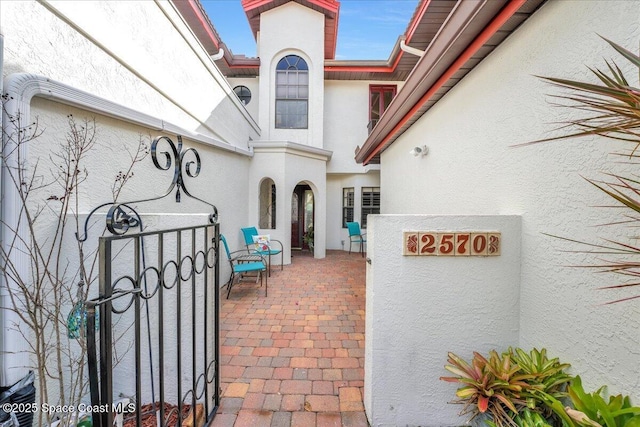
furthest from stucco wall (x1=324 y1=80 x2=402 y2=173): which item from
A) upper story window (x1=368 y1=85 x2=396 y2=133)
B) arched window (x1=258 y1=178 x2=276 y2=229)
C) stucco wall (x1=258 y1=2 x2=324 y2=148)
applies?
arched window (x1=258 y1=178 x2=276 y2=229)

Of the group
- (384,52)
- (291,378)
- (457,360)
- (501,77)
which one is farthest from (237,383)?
(384,52)

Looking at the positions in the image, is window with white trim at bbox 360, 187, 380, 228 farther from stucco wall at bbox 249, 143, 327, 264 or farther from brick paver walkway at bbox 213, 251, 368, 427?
brick paver walkway at bbox 213, 251, 368, 427

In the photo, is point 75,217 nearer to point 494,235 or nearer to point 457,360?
point 457,360

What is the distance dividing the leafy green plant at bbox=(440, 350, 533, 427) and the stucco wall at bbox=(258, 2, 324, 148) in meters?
9.57

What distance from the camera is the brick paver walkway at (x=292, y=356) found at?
266cm

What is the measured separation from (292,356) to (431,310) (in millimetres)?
2040

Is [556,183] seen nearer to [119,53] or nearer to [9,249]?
[9,249]

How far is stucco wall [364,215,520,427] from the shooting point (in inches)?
93.8

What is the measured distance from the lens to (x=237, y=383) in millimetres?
3072

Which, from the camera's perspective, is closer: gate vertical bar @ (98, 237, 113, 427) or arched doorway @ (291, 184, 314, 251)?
gate vertical bar @ (98, 237, 113, 427)

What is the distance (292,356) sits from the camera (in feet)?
11.7

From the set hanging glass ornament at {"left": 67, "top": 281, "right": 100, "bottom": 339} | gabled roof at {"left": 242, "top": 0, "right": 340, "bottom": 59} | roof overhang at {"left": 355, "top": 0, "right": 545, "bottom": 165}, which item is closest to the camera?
hanging glass ornament at {"left": 67, "top": 281, "right": 100, "bottom": 339}

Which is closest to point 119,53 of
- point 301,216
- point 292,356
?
point 292,356

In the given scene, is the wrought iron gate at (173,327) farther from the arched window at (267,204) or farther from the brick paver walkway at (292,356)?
the arched window at (267,204)
